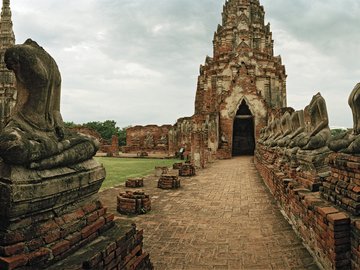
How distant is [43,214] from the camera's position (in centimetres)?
266

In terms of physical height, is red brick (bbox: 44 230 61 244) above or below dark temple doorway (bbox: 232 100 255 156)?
below

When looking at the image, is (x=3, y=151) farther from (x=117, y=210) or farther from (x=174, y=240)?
(x=117, y=210)

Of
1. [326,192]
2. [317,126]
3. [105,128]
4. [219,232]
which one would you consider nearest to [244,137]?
[317,126]

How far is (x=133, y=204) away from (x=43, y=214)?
→ 3.97 metres

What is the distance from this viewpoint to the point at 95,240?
123 inches

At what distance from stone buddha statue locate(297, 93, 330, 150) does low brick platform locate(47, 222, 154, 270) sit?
387 centimetres

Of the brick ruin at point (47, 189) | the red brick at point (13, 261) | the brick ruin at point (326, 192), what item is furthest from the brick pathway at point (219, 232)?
the red brick at point (13, 261)

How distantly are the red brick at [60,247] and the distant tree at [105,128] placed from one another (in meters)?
47.1

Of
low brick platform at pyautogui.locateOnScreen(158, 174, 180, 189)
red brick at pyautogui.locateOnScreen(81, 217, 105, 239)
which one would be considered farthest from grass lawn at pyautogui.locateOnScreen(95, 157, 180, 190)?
red brick at pyautogui.locateOnScreen(81, 217, 105, 239)

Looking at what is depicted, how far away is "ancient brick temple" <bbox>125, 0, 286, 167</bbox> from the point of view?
2455 centimetres

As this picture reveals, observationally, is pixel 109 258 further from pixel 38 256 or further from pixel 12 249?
pixel 12 249

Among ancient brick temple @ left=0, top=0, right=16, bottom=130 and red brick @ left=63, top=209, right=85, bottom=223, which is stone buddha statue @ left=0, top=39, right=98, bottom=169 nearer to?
red brick @ left=63, top=209, right=85, bottom=223

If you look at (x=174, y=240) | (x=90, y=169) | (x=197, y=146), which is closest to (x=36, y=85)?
(x=90, y=169)

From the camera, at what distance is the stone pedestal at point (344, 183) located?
11.3ft
